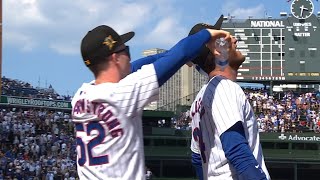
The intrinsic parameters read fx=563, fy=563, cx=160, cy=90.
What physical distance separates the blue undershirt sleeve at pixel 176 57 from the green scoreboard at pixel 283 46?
2995cm

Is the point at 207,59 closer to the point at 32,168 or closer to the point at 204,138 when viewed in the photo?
the point at 204,138

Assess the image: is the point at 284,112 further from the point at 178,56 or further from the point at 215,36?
the point at 178,56

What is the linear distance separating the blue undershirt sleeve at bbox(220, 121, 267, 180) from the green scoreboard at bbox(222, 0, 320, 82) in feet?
98.1

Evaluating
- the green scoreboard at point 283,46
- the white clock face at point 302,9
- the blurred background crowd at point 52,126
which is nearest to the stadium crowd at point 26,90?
the blurred background crowd at point 52,126

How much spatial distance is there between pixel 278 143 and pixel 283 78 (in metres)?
6.30

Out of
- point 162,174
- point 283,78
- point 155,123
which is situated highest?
point 283,78

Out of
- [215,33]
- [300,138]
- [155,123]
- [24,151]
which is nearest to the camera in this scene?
[215,33]

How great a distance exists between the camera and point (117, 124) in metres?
3.03

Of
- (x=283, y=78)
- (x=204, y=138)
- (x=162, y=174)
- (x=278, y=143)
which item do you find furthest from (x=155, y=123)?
(x=204, y=138)

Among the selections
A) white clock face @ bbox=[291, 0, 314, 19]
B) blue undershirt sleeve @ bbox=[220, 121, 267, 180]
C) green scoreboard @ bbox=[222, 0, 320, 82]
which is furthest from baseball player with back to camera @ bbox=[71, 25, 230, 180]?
white clock face @ bbox=[291, 0, 314, 19]

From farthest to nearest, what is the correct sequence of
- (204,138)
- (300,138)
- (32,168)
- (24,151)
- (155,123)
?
(155,123), (300,138), (24,151), (32,168), (204,138)

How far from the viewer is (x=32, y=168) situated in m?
23.6

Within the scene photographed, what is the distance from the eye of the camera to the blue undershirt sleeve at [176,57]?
3.04 meters

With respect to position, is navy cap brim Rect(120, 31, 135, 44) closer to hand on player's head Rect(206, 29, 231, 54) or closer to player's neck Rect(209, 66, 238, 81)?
hand on player's head Rect(206, 29, 231, 54)
